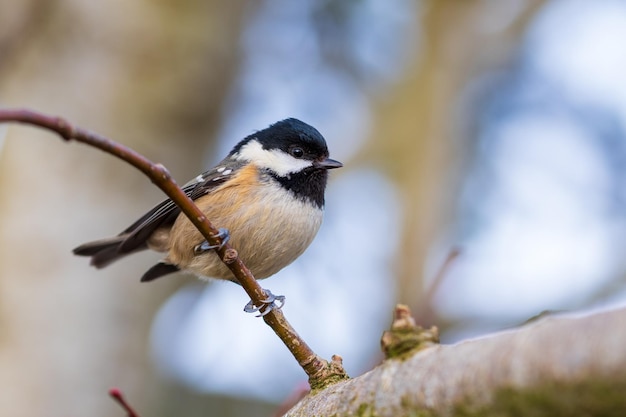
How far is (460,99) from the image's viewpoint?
6.63m

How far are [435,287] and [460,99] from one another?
5.10m

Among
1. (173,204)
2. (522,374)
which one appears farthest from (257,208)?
(522,374)

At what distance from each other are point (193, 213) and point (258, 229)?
1105 mm

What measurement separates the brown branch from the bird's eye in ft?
3.74

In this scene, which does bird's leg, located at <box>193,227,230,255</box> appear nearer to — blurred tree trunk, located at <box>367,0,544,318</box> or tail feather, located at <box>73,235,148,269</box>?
tail feather, located at <box>73,235,148,269</box>

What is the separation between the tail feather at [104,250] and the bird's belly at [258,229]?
0.55 metres

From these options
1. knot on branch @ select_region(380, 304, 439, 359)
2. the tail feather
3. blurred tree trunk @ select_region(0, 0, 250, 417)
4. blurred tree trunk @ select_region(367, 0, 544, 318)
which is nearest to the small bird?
the tail feather

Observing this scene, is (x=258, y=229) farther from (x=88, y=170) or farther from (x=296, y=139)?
(x=88, y=170)

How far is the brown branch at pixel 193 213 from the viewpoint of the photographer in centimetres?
121

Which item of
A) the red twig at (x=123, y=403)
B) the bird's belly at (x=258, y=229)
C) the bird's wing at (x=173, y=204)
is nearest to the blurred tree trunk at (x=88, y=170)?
the bird's wing at (x=173, y=204)

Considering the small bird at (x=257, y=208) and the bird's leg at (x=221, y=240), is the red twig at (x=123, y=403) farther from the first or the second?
the small bird at (x=257, y=208)

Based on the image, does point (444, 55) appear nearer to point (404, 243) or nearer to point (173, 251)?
point (404, 243)

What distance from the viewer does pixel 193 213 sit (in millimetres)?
1688

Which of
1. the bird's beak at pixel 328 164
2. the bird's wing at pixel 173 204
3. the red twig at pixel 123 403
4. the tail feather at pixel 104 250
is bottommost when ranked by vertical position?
the red twig at pixel 123 403
